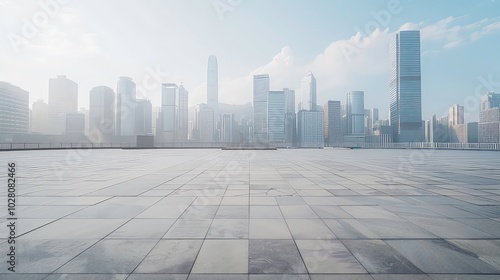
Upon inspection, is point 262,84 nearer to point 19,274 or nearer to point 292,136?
point 292,136

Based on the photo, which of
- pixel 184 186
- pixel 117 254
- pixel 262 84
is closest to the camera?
pixel 117 254

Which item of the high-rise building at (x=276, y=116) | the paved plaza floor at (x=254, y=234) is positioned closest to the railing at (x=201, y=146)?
the paved plaza floor at (x=254, y=234)

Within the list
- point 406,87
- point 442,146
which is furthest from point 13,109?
point 406,87

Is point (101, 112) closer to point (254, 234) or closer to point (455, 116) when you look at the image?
point (254, 234)

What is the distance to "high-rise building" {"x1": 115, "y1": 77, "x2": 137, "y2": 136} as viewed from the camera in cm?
9800

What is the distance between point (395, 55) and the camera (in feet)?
330

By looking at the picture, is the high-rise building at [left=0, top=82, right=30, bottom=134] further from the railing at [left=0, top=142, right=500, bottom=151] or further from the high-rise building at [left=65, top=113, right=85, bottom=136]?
the railing at [left=0, top=142, right=500, bottom=151]

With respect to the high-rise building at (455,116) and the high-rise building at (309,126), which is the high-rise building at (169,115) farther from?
the high-rise building at (455,116)

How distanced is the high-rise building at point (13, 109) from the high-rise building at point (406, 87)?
14790 cm

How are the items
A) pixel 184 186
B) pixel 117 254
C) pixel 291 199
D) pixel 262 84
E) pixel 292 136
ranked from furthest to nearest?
1. pixel 262 84
2. pixel 292 136
3. pixel 184 186
4. pixel 291 199
5. pixel 117 254

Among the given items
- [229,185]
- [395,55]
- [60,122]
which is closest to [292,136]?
[395,55]

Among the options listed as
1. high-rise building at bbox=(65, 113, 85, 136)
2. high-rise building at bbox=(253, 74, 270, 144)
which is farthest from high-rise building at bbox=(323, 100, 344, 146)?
high-rise building at bbox=(65, 113, 85, 136)

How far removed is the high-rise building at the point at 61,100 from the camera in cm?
10356

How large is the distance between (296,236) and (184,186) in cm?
544
